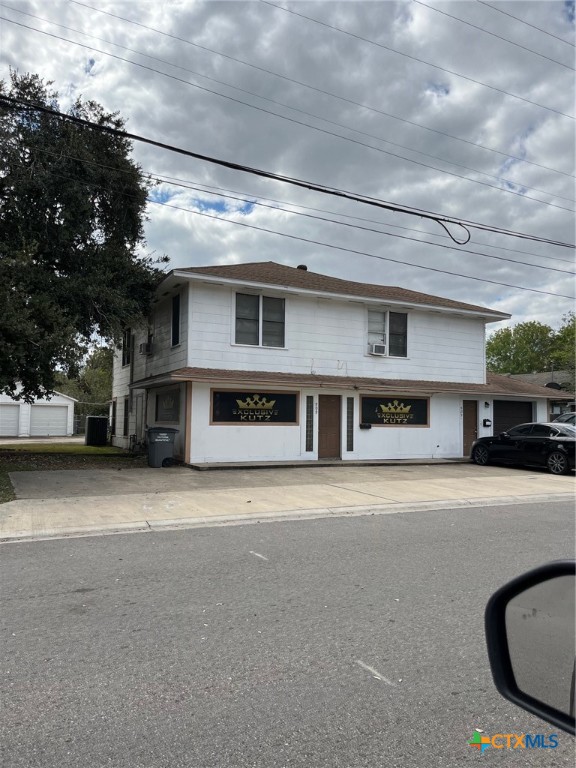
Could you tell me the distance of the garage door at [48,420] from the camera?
42719mm

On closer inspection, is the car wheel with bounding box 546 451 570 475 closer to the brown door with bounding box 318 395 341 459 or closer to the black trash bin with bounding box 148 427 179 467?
the brown door with bounding box 318 395 341 459

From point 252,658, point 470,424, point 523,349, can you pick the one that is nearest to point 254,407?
point 470,424

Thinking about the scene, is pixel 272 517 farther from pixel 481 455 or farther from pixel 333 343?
pixel 481 455

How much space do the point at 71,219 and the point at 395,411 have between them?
1257cm

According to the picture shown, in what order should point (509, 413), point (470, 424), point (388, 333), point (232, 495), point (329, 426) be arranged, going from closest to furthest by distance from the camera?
point (232, 495) < point (329, 426) < point (388, 333) < point (470, 424) < point (509, 413)

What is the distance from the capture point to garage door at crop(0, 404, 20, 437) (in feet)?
135

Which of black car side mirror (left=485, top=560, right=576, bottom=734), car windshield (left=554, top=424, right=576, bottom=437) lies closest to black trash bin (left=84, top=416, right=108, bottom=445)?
car windshield (left=554, top=424, right=576, bottom=437)

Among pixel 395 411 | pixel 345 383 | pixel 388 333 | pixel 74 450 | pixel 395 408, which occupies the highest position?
pixel 388 333

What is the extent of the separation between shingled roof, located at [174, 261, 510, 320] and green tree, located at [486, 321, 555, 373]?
55172 millimetres

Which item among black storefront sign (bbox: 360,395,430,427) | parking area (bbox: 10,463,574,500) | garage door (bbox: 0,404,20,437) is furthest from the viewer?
garage door (bbox: 0,404,20,437)

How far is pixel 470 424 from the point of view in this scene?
23.5 meters

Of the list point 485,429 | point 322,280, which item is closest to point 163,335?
point 322,280

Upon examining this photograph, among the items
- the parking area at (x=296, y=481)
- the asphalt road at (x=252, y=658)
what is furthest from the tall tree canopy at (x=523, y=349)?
the asphalt road at (x=252, y=658)

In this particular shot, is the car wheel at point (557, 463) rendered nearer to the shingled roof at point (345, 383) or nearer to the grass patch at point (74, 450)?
the shingled roof at point (345, 383)
